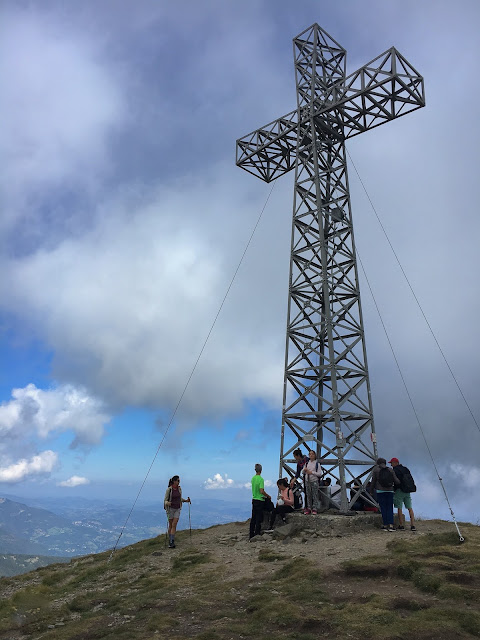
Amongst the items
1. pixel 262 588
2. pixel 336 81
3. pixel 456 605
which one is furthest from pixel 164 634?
pixel 336 81

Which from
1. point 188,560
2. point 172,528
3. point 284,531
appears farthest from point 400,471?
point 172,528

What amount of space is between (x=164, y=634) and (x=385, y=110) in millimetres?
21289

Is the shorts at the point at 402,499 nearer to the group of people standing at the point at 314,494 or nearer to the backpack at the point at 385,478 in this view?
the group of people standing at the point at 314,494

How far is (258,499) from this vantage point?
16688mm

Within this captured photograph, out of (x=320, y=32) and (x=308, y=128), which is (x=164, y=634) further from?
(x=320, y=32)

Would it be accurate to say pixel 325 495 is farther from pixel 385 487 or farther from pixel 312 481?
pixel 385 487

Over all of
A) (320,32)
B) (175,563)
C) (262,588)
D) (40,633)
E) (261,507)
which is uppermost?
(320,32)

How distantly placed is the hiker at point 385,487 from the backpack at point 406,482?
255 millimetres

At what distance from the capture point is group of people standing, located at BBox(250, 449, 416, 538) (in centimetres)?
1541

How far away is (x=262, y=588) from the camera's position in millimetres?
10523

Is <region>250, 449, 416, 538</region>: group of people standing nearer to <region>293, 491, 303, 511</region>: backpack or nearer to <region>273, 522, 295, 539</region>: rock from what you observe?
<region>293, 491, 303, 511</region>: backpack

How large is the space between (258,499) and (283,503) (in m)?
1.14

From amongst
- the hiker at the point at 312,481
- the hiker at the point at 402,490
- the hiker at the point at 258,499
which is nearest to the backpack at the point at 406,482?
the hiker at the point at 402,490

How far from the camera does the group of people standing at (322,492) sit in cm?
1541
